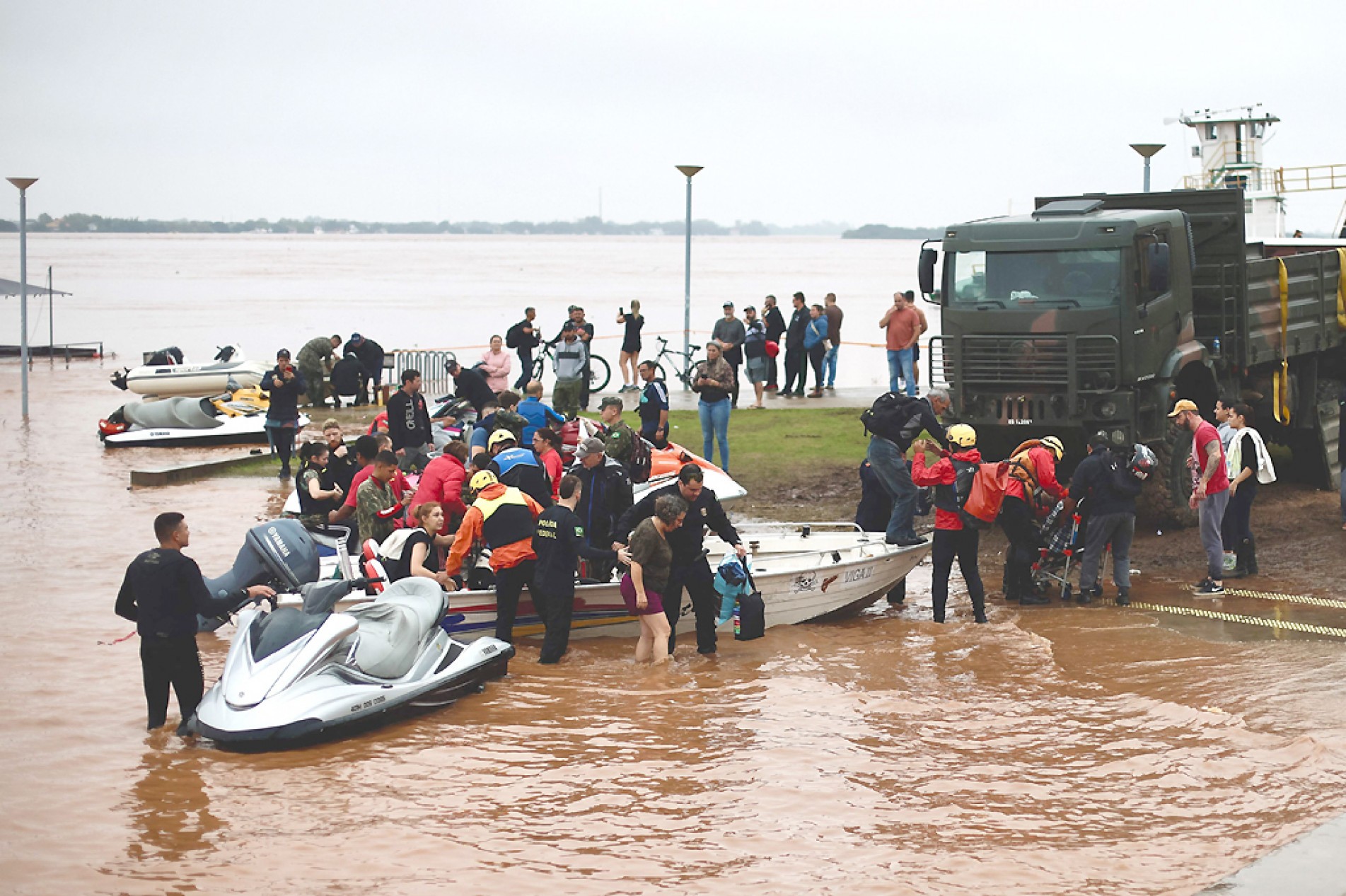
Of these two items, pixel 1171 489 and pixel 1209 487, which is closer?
pixel 1209 487

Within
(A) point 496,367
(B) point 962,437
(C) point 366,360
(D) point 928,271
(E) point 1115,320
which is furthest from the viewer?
(C) point 366,360

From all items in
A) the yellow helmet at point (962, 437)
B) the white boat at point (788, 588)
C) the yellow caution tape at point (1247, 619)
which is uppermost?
the yellow helmet at point (962, 437)

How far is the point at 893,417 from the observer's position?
12438 millimetres

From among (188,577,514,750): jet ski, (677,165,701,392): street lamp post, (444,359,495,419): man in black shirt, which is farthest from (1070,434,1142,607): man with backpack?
(677,165,701,392): street lamp post

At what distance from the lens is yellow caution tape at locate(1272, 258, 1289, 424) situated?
1533 centimetres

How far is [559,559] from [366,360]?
647 inches

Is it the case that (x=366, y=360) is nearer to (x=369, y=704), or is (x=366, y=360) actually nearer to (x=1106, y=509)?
(x=1106, y=509)

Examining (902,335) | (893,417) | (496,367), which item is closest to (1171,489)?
(893,417)

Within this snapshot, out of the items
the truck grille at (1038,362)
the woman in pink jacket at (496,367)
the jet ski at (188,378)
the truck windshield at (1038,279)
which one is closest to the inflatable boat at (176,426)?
the jet ski at (188,378)

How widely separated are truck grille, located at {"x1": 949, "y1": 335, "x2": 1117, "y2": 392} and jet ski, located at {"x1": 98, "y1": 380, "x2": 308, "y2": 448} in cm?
1210

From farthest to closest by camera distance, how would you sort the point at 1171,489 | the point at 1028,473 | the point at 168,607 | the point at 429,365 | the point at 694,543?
the point at 429,365 → the point at 1171,489 → the point at 1028,473 → the point at 694,543 → the point at 168,607

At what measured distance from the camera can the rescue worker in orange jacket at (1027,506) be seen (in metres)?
12.3

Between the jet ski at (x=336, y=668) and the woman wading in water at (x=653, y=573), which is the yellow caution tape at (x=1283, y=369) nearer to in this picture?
the woman wading in water at (x=653, y=573)

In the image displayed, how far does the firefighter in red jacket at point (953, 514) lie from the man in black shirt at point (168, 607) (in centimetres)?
577
